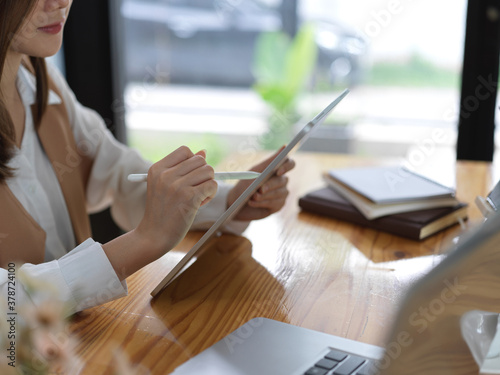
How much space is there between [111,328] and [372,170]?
81 cm

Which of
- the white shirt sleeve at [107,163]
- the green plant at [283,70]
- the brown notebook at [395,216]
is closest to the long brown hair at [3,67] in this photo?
the white shirt sleeve at [107,163]

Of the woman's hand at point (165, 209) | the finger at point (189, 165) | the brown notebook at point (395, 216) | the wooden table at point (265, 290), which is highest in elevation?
the finger at point (189, 165)

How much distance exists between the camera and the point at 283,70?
10.7ft

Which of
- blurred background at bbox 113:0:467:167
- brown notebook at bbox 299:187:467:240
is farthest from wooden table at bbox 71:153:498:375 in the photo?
blurred background at bbox 113:0:467:167

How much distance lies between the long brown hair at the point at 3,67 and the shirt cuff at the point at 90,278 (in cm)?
28

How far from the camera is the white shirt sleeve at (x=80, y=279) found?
839 mm

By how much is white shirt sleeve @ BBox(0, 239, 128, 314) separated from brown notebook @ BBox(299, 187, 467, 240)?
0.54m

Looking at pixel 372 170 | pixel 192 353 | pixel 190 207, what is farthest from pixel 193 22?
pixel 192 353

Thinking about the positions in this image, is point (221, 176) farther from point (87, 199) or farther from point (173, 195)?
point (87, 199)

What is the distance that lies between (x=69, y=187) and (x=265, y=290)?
0.55 metres

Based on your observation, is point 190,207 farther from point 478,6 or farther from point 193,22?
point 193,22

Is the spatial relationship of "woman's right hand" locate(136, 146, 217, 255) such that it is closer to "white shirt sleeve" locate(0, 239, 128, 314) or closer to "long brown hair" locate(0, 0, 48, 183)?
"white shirt sleeve" locate(0, 239, 128, 314)

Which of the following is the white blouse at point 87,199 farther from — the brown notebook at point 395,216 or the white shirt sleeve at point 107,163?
the brown notebook at point 395,216

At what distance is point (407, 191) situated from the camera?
124 centimetres
